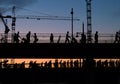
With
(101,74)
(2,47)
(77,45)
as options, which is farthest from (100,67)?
(2,47)

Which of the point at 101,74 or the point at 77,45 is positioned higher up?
the point at 77,45

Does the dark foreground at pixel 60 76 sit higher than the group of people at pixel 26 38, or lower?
lower

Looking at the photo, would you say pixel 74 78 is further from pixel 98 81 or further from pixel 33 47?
pixel 33 47

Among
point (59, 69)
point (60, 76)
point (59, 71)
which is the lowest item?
point (60, 76)

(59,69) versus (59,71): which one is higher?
(59,69)

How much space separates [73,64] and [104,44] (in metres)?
6.51

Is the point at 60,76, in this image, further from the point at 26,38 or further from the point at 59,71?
the point at 26,38

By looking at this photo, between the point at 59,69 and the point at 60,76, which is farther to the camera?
the point at 60,76

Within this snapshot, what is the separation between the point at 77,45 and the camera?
201 feet

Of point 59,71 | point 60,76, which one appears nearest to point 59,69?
point 59,71

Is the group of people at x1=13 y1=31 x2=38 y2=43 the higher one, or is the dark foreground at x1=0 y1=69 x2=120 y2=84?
the group of people at x1=13 y1=31 x2=38 y2=43

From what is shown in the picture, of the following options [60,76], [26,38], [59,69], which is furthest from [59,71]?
[26,38]

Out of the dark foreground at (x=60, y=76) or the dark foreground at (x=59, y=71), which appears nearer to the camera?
the dark foreground at (x=60, y=76)

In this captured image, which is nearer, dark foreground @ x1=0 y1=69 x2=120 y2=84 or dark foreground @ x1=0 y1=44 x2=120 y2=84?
dark foreground @ x1=0 y1=69 x2=120 y2=84
